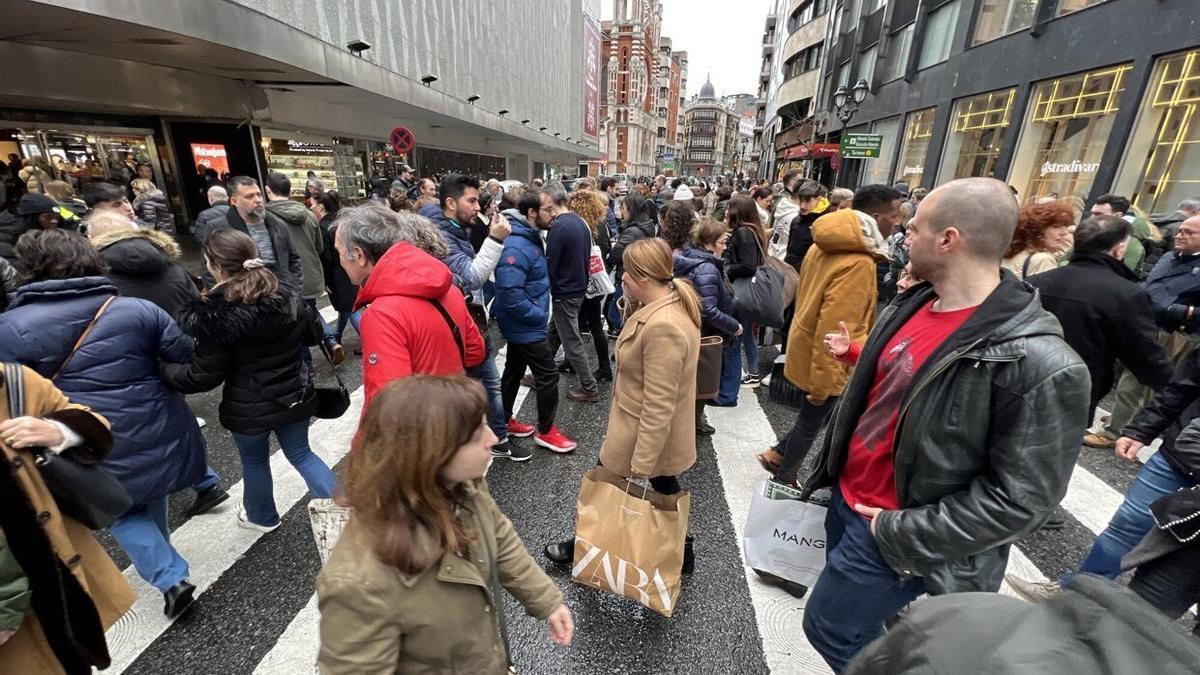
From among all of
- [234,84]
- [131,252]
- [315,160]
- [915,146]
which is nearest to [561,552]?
[131,252]

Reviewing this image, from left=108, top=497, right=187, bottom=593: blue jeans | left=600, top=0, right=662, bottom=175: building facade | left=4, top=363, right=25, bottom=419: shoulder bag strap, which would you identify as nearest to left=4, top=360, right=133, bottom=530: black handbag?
left=4, top=363, right=25, bottom=419: shoulder bag strap

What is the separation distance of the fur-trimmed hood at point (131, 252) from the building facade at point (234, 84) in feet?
15.4

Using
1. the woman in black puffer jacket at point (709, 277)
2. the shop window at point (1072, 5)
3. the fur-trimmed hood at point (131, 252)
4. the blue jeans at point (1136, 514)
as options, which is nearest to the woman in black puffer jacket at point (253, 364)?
the fur-trimmed hood at point (131, 252)

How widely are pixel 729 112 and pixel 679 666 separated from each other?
547 feet

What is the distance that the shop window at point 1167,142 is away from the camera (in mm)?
7492

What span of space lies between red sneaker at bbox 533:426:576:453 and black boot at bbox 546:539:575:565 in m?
1.28

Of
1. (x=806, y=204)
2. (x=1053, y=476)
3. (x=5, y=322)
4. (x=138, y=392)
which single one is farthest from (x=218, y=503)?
(x=806, y=204)

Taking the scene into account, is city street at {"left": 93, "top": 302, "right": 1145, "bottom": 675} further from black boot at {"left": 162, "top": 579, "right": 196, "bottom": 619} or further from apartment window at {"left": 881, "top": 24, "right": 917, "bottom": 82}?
apartment window at {"left": 881, "top": 24, "right": 917, "bottom": 82}

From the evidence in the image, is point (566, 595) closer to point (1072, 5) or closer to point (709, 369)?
point (709, 369)

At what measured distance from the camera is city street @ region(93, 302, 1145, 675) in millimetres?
2459

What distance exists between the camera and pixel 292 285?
5.54m

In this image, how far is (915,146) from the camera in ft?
53.3

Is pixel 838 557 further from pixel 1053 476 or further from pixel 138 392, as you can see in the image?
pixel 138 392

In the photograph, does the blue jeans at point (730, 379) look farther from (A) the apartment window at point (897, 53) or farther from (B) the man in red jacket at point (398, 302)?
(A) the apartment window at point (897, 53)
